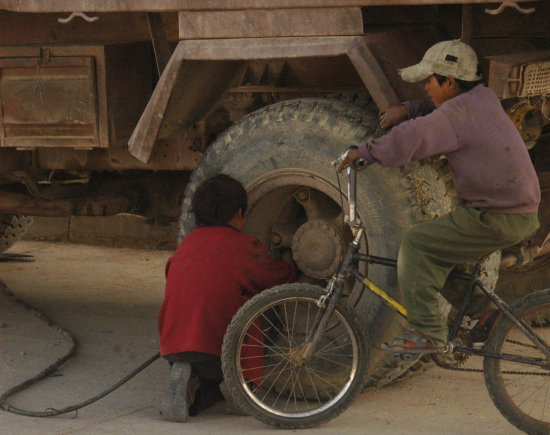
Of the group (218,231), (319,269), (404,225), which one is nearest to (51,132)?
(218,231)

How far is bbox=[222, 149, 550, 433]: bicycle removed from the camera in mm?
4297

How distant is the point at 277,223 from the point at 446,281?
1039 millimetres

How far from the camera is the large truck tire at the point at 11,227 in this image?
8.02 m

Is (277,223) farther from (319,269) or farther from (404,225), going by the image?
(404,225)

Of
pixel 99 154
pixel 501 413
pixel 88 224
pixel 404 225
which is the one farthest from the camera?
pixel 88 224

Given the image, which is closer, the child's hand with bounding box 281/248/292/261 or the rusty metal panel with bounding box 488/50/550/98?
the rusty metal panel with bounding box 488/50/550/98

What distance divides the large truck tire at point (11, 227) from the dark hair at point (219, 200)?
11.3 feet

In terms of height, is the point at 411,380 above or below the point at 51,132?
below

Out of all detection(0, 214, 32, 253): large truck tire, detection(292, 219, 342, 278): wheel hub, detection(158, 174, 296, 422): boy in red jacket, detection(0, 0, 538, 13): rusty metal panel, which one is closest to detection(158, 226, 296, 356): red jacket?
detection(158, 174, 296, 422): boy in red jacket

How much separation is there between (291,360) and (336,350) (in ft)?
1.01

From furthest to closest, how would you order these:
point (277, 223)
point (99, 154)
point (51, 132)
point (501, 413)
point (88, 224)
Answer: point (88, 224) < point (99, 154) < point (51, 132) < point (277, 223) < point (501, 413)

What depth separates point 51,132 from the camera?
18.2 feet

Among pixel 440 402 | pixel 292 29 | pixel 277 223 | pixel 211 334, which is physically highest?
pixel 292 29

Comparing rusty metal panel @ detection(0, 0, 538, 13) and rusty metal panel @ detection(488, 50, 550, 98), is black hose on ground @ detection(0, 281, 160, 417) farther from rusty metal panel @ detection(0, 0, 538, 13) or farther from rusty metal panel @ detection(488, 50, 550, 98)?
rusty metal panel @ detection(488, 50, 550, 98)
